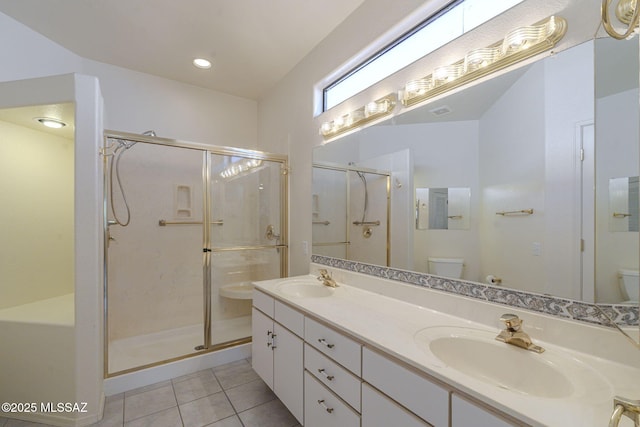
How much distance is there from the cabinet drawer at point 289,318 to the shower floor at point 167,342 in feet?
3.88

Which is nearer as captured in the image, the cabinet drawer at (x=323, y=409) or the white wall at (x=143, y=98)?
the cabinet drawer at (x=323, y=409)

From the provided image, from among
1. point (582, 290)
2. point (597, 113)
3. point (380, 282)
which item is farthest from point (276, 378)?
point (597, 113)

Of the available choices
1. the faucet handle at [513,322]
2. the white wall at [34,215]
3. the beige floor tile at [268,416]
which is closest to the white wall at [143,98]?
the white wall at [34,215]

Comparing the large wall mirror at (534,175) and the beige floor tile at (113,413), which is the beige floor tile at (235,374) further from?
the large wall mirror at (534,175)

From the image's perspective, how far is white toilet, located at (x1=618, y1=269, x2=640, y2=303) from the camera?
0.79 meters

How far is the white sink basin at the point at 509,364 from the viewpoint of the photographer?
790 millimetres

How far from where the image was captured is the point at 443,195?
141 centimetres

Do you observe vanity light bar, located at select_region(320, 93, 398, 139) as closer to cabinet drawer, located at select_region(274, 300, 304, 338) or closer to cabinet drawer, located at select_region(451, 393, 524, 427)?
cabinet drawer, located at select_region(274, 300, 304, 338)

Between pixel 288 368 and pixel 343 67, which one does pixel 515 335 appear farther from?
pixel 343 67

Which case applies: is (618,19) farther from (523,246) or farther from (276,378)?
(276,378)

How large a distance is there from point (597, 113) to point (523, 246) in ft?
1.74

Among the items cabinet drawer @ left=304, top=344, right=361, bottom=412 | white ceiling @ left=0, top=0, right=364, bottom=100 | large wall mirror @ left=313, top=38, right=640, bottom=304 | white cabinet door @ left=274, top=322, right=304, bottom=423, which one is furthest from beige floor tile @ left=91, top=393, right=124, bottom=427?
white ceiling @ left=0, top=0, right=364, bottom=100

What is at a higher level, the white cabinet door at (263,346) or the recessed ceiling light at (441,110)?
the recessed ceiling light at (441,110)

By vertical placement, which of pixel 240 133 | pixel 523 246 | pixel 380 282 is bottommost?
pixel 380 282
